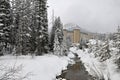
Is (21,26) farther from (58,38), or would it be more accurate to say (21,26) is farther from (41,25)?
(58,38)

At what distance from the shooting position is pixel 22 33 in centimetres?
3309

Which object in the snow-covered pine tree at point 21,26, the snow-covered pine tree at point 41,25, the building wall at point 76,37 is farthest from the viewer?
the building wall at point 76,37

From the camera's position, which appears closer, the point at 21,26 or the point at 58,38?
the point at 21,26

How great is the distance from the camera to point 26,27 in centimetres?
3450

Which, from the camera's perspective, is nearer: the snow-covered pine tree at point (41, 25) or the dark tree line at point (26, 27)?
the dark tree line at point (26, 27)

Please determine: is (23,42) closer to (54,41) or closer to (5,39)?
(5,39)

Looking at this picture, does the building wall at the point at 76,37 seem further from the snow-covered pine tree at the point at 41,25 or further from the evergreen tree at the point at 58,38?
the snow-covered pine tree at the point at 41,25

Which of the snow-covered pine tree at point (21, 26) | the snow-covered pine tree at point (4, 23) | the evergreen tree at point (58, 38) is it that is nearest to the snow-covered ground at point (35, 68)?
the snow-covered pine tree at point (4, 23)

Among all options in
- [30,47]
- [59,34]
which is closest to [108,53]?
[30,47]

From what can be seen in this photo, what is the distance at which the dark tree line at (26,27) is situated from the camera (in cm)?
3279

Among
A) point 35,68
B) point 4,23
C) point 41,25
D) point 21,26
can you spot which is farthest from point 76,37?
point 35,68

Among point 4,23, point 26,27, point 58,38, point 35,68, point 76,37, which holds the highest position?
point 4,23

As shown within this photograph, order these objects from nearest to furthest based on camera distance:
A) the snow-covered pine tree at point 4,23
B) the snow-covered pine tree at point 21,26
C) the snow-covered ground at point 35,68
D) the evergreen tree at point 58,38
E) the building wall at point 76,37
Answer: the snow-covered ground at point 35,68 → the snow-covered pine tree at point 4,23 → the snow-covered pine tree at point 21,26 → the evergreen tree at point 58,38 → the building wall at point 76,37

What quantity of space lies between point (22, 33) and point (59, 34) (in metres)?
20.9
